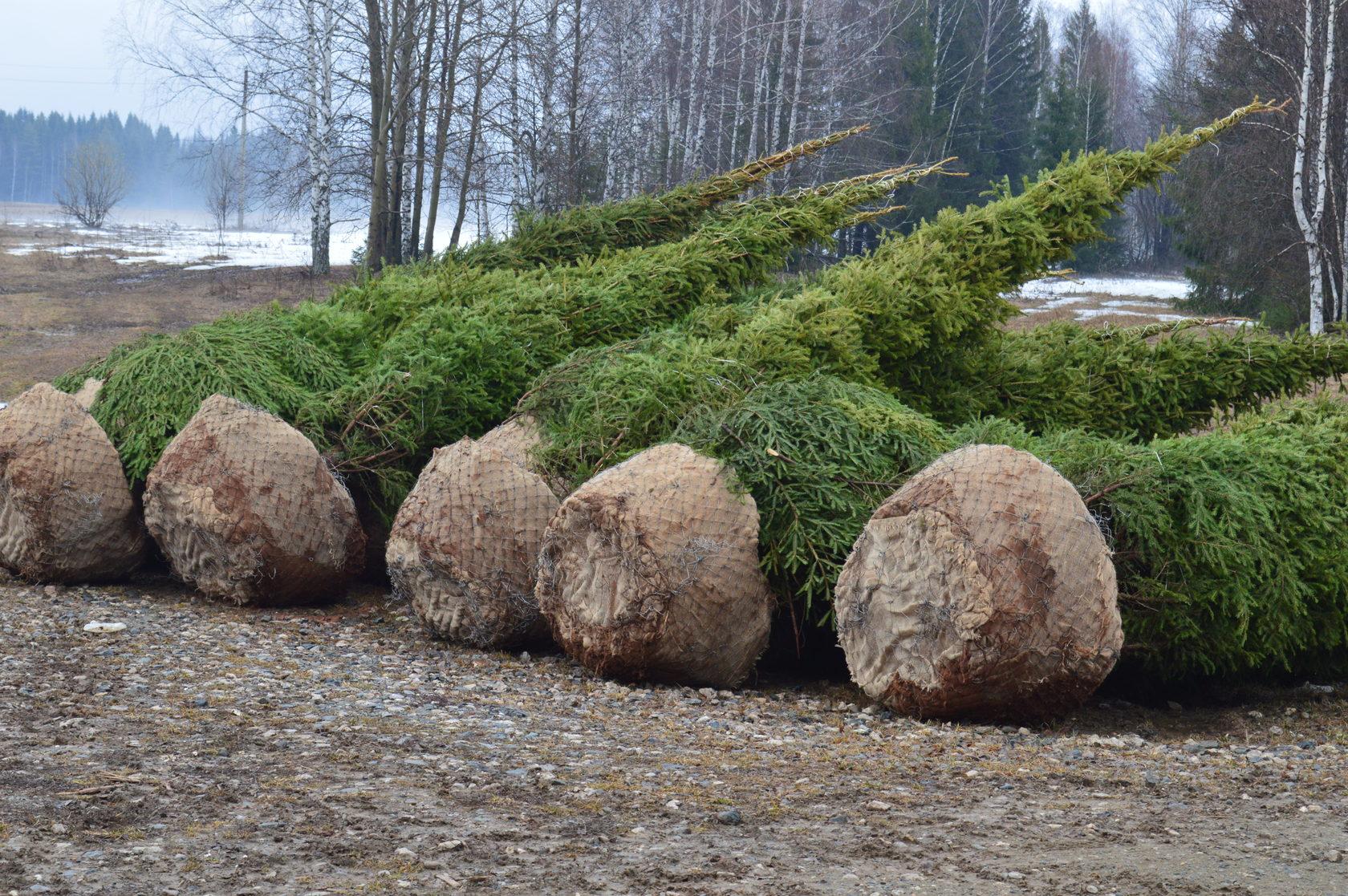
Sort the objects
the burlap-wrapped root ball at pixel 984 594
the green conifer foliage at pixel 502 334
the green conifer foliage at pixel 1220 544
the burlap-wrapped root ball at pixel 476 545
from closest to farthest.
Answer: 1. the burlap-wrapped root ball at pixel 984 594
2. the green conifer foliage at pixel 1220 544
3. the burlap-wrapped root ball at pixel 476 545
4. the green conifer foliage at pixel 502 334

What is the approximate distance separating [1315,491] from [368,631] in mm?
4448

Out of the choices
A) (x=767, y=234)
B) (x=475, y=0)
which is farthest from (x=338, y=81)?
(x=767, y=234)

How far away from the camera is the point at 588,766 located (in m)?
3.79

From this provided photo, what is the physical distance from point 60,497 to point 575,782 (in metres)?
4.15

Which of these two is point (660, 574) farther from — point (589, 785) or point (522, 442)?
point (522, 442)

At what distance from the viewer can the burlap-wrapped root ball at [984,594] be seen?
4434 millimetres

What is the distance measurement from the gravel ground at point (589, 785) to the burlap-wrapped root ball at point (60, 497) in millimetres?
1232

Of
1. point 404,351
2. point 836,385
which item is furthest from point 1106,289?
point 836,385

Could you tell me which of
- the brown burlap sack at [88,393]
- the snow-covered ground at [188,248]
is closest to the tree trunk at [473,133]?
the snow-covered ground at [188,248]

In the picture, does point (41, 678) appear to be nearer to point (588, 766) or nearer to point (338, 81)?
point (588, 766)

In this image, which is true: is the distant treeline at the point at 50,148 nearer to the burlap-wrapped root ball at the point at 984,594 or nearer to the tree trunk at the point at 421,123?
the tree trunk at the point at 421,123

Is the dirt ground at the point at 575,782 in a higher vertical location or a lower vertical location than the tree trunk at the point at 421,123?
lower

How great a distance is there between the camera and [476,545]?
554 centimetres

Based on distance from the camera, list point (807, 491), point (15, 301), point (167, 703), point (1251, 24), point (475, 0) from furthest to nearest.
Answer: point (15, 301) → point (1251, 24) → point (475, 0) → point (807, 491) → point (167, 703)
